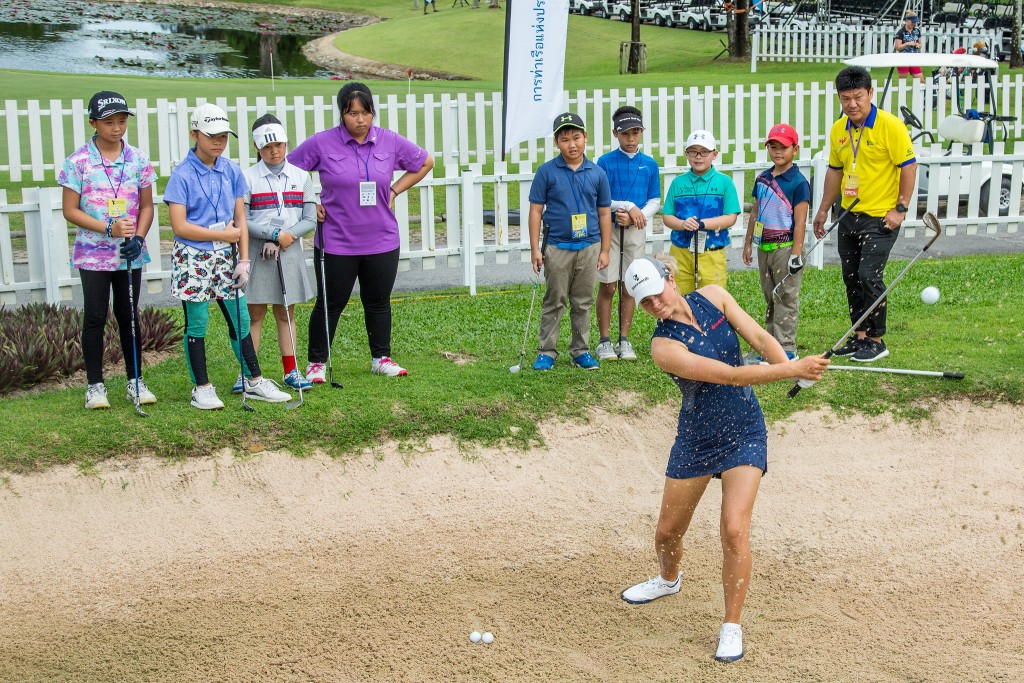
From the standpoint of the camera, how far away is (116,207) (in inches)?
297

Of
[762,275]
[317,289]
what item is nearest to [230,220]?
[317,289]

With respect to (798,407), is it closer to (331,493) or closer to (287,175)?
(331,493)

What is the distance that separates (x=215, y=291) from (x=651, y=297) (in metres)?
3.42

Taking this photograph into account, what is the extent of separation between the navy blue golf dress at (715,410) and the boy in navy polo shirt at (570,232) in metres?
3.02

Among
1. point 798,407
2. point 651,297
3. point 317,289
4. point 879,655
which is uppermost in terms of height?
point 651,297

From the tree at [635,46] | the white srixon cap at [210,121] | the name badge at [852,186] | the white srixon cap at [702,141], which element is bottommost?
the name badge at [852,186]

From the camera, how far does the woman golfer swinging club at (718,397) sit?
5.45 m

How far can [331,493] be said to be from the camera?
726 cm

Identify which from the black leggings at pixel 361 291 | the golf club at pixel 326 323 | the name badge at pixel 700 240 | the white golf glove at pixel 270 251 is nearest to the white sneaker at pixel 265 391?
the golf club at pixel 326 323

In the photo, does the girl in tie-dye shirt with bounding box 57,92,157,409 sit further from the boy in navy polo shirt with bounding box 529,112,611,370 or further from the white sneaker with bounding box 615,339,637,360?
the white sneaker with bounding box 615,339,637,360

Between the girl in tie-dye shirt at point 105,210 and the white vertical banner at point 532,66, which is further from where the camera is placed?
the white vertical banner at point 532,66

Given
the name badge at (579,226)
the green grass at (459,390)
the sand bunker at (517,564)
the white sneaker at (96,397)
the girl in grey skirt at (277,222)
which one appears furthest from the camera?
the name badge at (579,226)

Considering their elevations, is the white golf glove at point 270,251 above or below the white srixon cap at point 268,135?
below

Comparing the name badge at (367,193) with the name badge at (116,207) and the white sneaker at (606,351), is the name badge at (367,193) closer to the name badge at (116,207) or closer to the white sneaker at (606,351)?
the name badge at (116,207)
